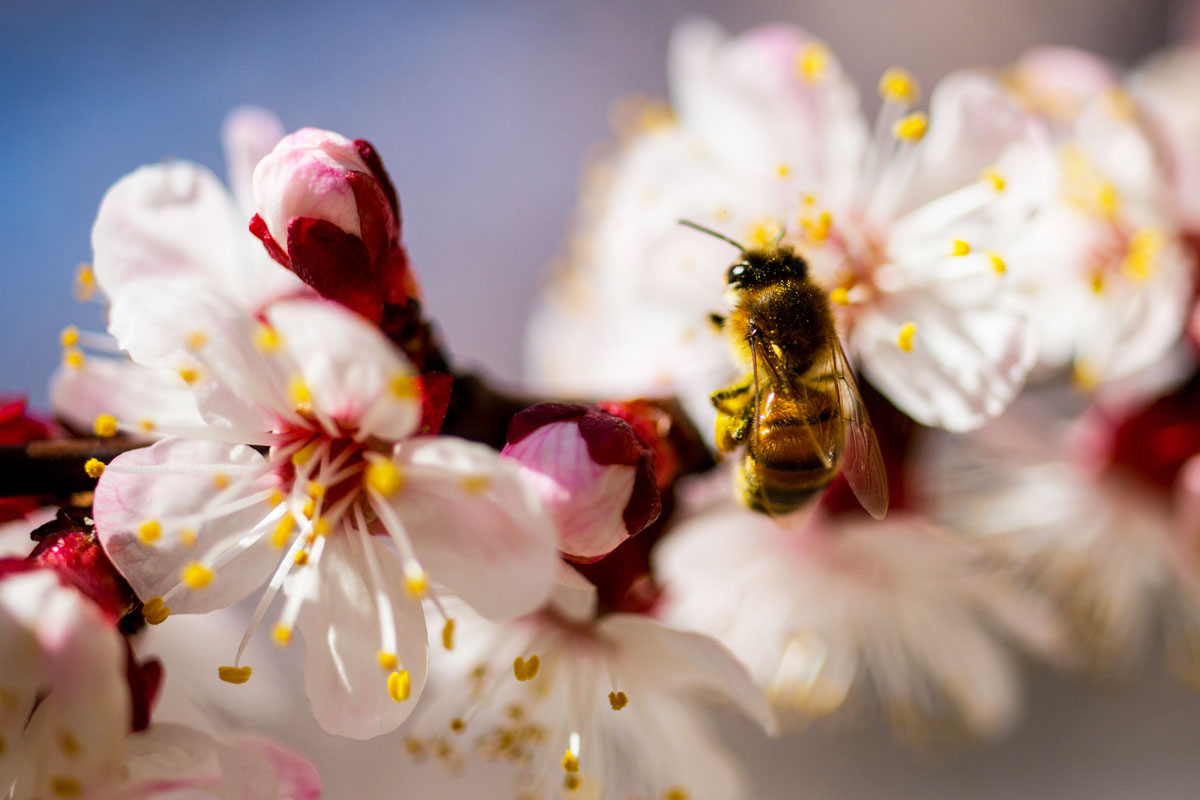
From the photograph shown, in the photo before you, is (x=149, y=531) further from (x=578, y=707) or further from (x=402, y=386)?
(x=578, y=707)

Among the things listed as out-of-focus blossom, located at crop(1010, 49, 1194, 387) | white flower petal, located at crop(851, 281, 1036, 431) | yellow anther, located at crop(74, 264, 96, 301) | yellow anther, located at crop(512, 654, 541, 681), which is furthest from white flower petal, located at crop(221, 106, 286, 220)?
out-of-focus blossom, located at crop(1010, 49, 1194, 387)

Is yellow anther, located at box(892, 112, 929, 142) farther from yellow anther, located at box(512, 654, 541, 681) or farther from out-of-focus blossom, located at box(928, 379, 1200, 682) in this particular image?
yellow anther, located at box(512, 654, 541, 681)

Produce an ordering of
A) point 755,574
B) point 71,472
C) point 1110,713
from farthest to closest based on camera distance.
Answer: point 1110,713, point 755,574, point 71,472

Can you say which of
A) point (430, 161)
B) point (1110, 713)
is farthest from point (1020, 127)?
point (430, 161)

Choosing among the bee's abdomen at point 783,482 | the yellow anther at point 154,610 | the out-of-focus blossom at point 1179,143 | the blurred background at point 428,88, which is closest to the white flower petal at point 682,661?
the bee's abdomen at point 783,482

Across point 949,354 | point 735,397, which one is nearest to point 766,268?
point 735,397

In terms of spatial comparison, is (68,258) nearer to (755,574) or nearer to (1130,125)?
(755,574)
